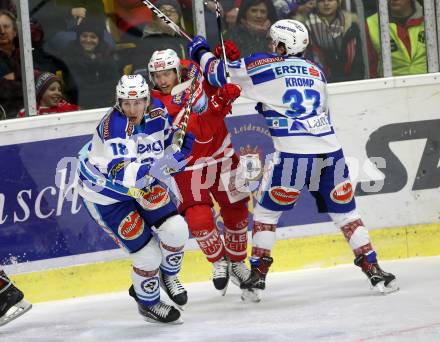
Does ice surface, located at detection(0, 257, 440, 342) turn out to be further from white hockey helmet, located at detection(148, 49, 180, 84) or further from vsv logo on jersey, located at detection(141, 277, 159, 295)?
white hockey helmet, located at detection(148, 49, 180, 84)

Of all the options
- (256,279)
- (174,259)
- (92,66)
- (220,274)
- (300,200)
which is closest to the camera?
(174,259)

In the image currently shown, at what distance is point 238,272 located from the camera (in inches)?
228

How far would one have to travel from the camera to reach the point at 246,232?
5820mm

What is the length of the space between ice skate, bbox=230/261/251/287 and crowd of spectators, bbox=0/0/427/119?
1166 millimetres

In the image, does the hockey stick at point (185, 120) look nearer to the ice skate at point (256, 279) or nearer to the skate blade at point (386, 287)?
the ice skate at point (256, 279)

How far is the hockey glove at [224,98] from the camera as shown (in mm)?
5281

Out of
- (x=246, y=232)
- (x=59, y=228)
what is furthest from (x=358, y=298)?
(x=59, y=228)

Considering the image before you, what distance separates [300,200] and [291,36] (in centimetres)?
122

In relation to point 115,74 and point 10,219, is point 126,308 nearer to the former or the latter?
point 10,219

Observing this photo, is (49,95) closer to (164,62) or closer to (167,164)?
(164,62)

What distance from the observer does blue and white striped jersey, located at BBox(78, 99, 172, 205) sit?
489 cm

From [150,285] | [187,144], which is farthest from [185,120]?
[150,285]

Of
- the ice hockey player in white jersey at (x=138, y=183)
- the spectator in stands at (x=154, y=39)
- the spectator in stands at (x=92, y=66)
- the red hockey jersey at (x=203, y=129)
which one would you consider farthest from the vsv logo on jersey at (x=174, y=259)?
the spectator in stands at (x=154, y=39)

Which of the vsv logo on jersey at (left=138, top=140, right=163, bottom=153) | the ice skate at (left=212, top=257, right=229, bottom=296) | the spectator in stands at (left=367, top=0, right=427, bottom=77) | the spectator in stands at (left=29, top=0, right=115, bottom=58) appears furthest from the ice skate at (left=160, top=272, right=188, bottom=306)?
the spectator in stands at (left=367, top=0, right=427, bottom=77)
